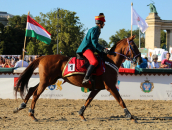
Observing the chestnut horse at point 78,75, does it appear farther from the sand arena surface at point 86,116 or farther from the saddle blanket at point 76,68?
the sand arena surface at point 86,116

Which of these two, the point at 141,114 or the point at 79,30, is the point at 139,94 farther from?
the point at 79,30

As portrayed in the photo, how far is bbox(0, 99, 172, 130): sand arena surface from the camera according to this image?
19.3 feet

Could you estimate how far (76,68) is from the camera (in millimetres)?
6555

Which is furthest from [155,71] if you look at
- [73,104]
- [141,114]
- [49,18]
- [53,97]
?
[49,18]

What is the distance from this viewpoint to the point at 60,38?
48312 millimetres

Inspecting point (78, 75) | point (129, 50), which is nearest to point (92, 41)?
point (78, 75)

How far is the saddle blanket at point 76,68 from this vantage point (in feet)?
21.3

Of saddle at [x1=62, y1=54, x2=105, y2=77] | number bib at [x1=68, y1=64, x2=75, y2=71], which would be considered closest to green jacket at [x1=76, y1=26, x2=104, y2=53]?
saddle at [x1=62, y1=54, x2=105, y2=77]

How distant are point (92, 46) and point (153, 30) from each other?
39763mm

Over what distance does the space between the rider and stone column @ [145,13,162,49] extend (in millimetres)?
39520

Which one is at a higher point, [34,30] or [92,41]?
[34,30]

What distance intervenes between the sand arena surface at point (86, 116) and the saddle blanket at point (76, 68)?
4.51 ft

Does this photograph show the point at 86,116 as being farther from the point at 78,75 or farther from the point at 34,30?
the point at 34,30

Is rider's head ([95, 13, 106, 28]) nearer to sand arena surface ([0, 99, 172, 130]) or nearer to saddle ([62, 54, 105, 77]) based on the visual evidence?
saddle ([62, 54, 105, 77])
